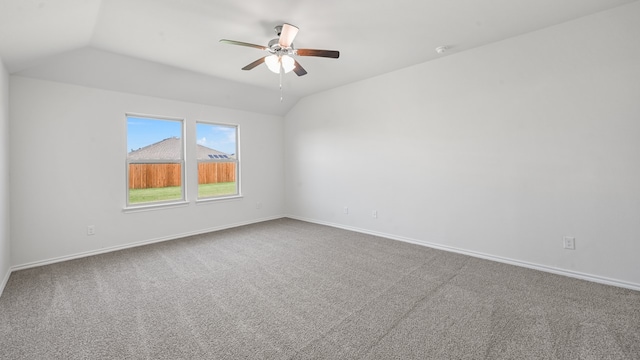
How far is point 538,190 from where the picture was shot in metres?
2.96

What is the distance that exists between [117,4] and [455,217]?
13.7 feet

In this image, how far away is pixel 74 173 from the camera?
11.5ft

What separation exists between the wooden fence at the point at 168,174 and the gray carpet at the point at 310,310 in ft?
3.93

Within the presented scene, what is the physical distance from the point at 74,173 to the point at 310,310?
352 cm

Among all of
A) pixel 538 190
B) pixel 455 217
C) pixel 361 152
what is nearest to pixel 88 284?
pixel 361 152

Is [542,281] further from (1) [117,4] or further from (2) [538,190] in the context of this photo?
(1) [117,4]

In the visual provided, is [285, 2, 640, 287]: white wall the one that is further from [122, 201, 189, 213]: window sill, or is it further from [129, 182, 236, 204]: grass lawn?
[122, 201, 189, 213]: window sill

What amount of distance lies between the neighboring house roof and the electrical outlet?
5.11 m

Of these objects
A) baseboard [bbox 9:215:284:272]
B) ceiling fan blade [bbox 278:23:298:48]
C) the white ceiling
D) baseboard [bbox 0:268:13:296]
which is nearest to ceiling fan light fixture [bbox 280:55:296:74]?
ceiling fan blade [bbox 278:23:298:48]

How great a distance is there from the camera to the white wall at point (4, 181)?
269cm

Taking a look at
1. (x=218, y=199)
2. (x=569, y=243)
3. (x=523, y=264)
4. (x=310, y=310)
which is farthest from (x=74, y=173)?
(x=569, y=243)

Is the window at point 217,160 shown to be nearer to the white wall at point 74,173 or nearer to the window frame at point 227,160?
the window frame at point 227,160

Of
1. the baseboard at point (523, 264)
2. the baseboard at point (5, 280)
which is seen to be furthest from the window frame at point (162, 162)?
the baseboard at point (523, 264)

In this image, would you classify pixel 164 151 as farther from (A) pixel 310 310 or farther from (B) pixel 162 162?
(A) pixel 310 310
